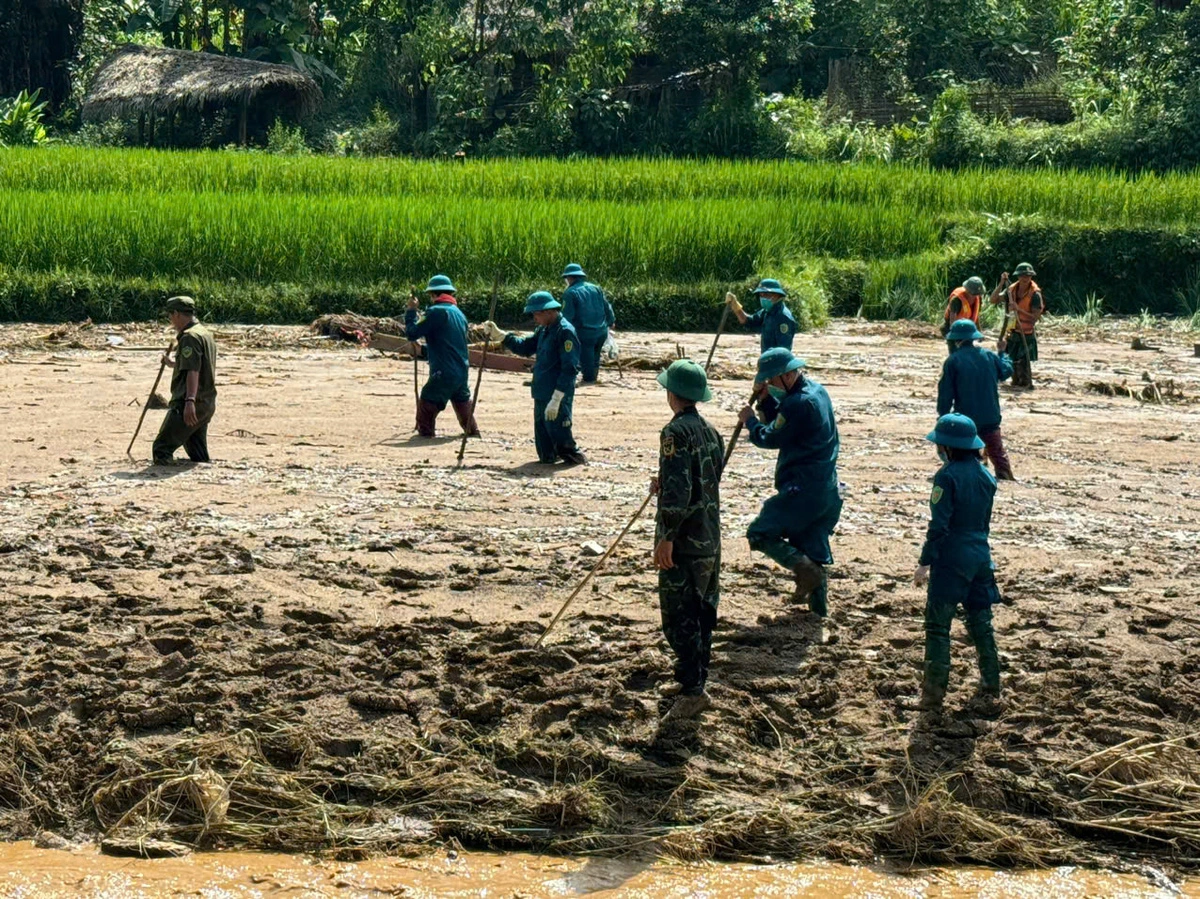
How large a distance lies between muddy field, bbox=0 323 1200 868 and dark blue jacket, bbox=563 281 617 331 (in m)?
2.84

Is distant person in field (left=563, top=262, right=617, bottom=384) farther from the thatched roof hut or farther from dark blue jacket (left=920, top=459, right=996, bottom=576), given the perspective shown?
the thatched roof hut

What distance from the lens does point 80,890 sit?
5457 mm

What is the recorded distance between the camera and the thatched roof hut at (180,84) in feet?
106

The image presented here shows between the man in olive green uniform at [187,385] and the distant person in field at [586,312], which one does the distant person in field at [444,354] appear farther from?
the distant person in field at [586,312]

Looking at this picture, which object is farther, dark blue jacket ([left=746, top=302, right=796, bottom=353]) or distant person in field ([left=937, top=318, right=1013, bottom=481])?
dark blue jacket ([left=746, top=302, right=796, bottom=353])

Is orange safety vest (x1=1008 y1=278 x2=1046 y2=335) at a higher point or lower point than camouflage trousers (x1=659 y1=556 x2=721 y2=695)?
higher

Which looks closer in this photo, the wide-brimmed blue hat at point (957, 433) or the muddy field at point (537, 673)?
the muddy field at point (537, 673)

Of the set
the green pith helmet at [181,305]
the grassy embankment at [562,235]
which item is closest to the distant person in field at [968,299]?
the grassy embankment at [562,235]

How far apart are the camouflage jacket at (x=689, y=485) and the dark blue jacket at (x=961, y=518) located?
917 mm

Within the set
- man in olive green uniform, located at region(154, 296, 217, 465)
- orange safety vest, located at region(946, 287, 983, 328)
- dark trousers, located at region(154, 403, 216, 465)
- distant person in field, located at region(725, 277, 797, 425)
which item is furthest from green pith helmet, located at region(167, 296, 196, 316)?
orange safety vest, located at region(946, 287, 983, 328)

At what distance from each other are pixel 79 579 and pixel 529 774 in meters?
2.97

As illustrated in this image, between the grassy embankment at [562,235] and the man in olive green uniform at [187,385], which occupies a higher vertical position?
the grassy embankment at [562,235]

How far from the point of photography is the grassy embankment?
18.8 metres

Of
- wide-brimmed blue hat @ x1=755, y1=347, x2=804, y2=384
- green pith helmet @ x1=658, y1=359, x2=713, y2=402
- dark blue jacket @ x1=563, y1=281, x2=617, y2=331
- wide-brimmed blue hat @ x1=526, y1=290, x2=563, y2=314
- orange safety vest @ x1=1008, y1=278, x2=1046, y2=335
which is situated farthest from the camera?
orange safety vest @ x1=1008, y1=278, x2=1046, y2=335
